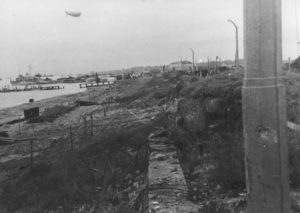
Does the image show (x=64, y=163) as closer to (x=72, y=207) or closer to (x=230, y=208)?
(x=72, y=207)

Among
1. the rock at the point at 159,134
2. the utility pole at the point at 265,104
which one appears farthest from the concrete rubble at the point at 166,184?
the utility pole at the point at 265,104

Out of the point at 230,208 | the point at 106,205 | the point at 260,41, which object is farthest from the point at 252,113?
the point at 106,205

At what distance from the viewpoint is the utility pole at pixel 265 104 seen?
2.51 m

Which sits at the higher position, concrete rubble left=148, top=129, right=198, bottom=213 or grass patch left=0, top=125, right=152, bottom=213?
concrete rubble left=148, top=129, right=198, bottom=213

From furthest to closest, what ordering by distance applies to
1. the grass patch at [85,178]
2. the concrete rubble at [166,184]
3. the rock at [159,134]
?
the rock at [159,134] → the grass patch at [85,178] → the concrete rubble at [166,184]

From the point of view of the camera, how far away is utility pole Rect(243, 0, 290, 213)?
8.23 ft

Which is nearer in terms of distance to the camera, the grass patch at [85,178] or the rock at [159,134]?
the grass patch at [85,178]

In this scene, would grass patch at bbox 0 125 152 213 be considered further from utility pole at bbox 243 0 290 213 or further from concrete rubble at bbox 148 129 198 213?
utility pole at bbox 243 0 290 213

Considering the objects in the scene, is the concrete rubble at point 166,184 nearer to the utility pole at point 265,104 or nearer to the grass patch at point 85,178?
the grass patch at point 85,178

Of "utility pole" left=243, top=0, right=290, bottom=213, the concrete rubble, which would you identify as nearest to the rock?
the concrete rubble

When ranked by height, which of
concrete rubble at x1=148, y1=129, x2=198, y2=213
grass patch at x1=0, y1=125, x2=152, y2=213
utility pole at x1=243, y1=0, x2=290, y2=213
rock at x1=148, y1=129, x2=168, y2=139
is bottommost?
grass patch at x1=0, y1=125, x2=152, y2=213

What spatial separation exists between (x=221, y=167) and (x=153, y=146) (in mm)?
3636

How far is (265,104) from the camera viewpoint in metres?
2.50

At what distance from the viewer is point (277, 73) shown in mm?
2545
